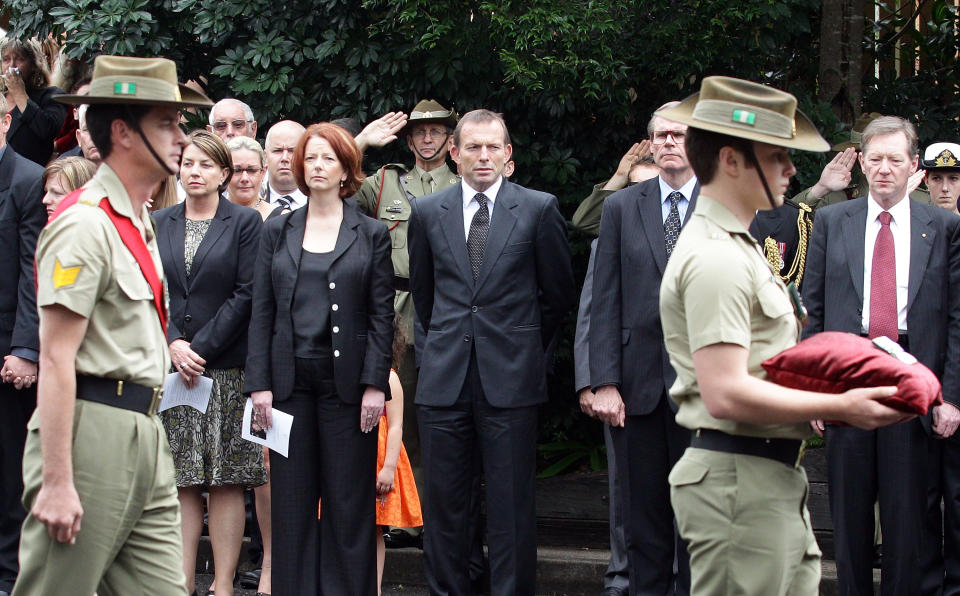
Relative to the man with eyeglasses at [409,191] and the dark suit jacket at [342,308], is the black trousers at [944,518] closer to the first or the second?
the dark suit jacket at [342,308]

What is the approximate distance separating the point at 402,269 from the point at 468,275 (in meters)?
1.12

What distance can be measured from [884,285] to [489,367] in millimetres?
1886

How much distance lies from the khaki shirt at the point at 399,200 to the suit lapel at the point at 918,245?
8.54 ft

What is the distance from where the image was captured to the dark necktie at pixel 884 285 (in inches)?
232

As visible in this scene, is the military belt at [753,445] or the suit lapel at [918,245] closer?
the military belt at [753,445]

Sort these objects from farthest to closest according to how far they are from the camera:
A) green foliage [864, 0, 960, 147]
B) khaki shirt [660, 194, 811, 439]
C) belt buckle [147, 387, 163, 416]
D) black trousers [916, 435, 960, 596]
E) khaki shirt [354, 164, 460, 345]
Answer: green foliage [864, 0, 960, 147] → khaki shirt [354, 164, 460, 345] → black trousers [916, 435, 960, 596] → belt buckle [147, 387, 163, 416] → khaki shirt [660, 194, 811, 439]

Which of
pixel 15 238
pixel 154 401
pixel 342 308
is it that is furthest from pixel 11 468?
pixel 154 401

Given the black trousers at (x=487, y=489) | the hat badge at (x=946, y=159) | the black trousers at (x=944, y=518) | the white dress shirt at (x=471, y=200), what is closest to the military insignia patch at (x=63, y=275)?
the black trousers at (x=487, y=489)

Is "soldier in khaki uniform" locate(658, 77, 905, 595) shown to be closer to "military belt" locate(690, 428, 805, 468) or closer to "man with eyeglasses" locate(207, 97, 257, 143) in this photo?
"military belt" locate(690, 428, 805, 468)

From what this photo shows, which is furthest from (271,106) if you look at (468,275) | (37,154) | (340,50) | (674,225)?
(674,225)

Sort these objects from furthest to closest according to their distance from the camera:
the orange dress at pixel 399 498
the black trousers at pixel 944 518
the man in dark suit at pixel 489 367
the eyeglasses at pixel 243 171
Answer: the eyeglasses at pixel 243 171, the orange dress at pixel 399 498, the man in dark suit at pixel 489 367, the black trousers at pixel 944 518

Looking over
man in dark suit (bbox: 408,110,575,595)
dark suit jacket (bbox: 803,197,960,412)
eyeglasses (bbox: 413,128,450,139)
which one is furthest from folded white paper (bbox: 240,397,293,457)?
dark suit jacket (bbox: 803,197,960,412)

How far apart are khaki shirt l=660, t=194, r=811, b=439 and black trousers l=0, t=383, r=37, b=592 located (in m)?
4.00

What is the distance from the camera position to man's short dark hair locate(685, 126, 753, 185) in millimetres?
3561
